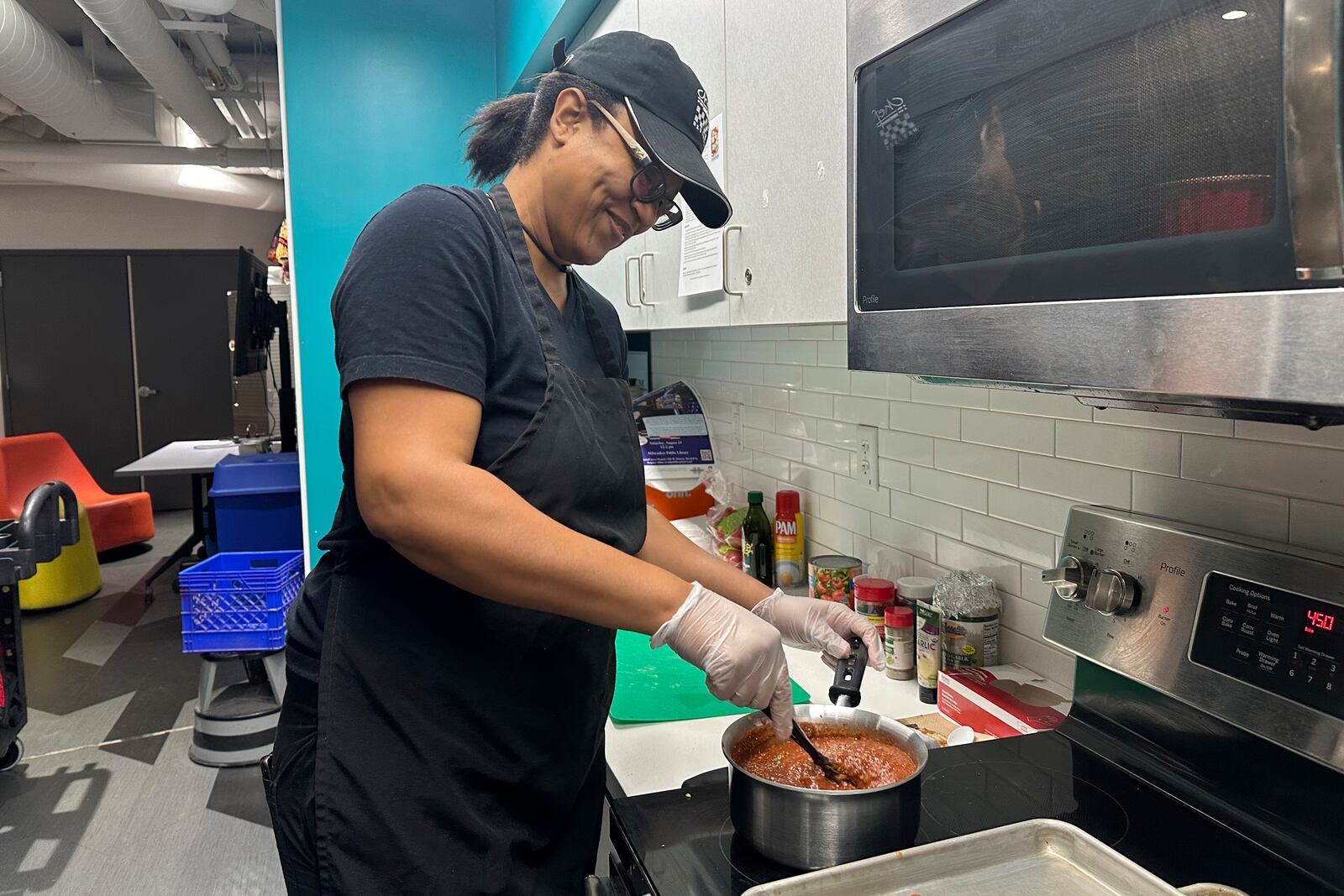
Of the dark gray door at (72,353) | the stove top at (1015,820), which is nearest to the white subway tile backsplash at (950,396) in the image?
the stove top at (1015,820)

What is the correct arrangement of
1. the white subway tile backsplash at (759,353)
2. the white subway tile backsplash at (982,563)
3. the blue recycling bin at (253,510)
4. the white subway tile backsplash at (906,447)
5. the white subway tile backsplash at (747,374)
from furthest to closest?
the blue recycling bin at (253,510) → the white subway tile backsplash at (747,374) → the white subway tile backsplash at (759,353) → the white subway tile backsplash at (906,447) → the white subway tile backsplash at (982,563)

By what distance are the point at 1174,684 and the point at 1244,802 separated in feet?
0.43

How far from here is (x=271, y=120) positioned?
698 centimetres

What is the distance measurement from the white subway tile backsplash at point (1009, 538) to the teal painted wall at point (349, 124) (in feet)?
7.90

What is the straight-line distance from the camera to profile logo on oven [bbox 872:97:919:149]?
0.93 meters

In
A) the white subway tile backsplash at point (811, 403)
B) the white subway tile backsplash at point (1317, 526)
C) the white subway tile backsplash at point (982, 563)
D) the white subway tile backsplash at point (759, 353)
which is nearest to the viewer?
the white subway tile backsplash at point (1317, 526)

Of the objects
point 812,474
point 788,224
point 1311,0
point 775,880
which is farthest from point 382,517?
point 812,474

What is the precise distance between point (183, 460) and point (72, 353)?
3783mm

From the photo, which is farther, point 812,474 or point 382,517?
point 812,474

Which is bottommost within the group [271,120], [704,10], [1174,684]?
[1174,684]

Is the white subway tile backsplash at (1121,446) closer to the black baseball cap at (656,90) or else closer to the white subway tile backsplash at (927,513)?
the white subway tile backsplash at (927,513)

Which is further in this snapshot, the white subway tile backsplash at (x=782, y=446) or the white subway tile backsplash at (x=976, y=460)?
the white subway tile backsplash at (x=782, y=446)

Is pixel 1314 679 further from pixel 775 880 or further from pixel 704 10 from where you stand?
pixel 704 10

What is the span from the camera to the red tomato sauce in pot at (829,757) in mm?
1021
